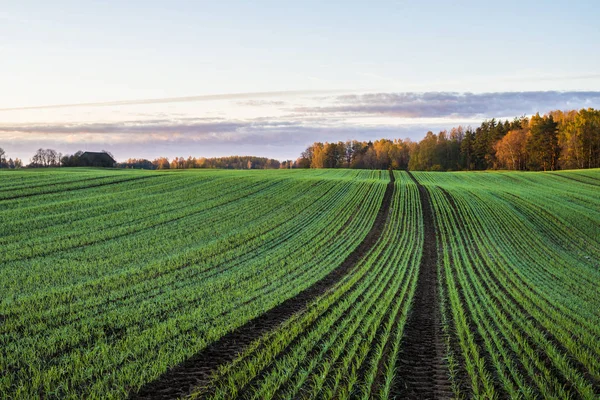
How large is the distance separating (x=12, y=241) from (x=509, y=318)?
69.3ft

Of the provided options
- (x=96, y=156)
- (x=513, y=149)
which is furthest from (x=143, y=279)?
(x=513, y=149)

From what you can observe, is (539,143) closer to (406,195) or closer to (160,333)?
(406,195)

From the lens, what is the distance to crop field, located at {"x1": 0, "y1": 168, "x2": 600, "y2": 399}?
26.9 feet

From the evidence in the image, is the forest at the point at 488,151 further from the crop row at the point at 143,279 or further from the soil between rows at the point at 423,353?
the soil between rows at the point at 423,353

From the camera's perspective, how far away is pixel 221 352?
31.5 ft

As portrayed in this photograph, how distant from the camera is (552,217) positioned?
3238 cm

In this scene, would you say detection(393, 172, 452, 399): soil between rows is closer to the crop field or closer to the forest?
the crop field

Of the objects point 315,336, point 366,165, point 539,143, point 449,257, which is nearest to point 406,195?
point 449,257

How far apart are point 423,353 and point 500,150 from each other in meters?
85.9

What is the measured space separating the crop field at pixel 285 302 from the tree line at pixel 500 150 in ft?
173

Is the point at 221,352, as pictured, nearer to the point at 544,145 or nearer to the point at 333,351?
the point at 333,351

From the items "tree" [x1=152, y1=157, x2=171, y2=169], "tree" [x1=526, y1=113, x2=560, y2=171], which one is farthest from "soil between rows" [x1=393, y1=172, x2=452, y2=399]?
"tree" [x1=152, y1=157, x2=171, y2=169]

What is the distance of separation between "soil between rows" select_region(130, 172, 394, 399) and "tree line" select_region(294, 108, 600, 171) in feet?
246

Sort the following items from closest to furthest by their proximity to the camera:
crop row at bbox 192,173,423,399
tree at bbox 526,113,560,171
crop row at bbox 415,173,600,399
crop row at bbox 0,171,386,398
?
crop row at bbox 192,173,423,399
crop row at bbox 415,173,600,399
crop row at bbox 0,171,386,398
tree at bbox 526,113,560,171
